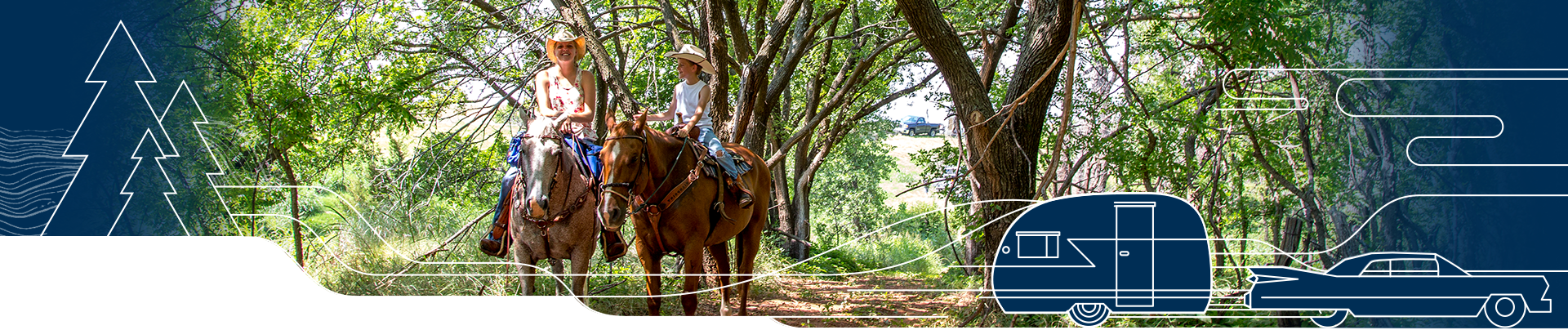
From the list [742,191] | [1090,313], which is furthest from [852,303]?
[1090,313]

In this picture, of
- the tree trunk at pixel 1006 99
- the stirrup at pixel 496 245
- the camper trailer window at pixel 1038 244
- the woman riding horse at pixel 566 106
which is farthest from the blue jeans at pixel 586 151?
the camper trailer window at pixel 1038 244

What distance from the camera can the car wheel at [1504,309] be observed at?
4.14 meters

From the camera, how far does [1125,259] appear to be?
4.40 m

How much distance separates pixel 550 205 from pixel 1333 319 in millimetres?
3842

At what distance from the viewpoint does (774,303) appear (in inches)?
270

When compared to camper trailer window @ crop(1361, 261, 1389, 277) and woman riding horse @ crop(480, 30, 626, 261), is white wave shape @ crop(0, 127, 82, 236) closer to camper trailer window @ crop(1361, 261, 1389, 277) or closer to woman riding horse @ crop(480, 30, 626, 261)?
woman riding horse @ crop(480, 30, 626, 261)

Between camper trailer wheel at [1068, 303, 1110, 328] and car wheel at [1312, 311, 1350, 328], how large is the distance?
3.17 feet

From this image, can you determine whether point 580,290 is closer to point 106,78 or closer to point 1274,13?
point 106,78

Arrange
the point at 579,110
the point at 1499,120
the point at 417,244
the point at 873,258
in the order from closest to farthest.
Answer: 1. the point at 1499,120
2. the point at 579,110
3. the point at 417,244
4. the point at 873,258

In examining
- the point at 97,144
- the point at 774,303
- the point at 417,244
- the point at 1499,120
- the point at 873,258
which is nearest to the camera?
the point at 1499,120

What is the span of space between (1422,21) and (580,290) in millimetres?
4351

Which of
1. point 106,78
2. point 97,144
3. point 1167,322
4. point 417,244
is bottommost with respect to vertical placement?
point 1167,322

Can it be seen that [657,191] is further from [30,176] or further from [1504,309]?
[1504,309]

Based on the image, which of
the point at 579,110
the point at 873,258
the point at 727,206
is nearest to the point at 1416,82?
the point at 727,206
